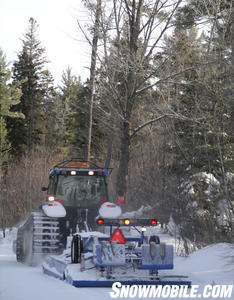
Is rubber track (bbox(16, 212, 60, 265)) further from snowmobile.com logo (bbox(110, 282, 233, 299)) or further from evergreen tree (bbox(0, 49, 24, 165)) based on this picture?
evergreen tree (bbox(0, 49, 24, 165))

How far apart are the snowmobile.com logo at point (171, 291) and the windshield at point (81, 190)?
5.60m

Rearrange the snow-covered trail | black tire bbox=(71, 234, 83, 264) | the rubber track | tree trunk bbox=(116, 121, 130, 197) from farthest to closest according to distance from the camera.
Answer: tree trunk bbox=(116, 121, 130, 197) < the rubber track < black tire bbox=(71, 234, 83, 264) < the snow-covered trail

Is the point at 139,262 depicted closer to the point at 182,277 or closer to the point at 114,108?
the point at 182,277

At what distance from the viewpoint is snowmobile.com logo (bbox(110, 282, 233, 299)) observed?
8.58m

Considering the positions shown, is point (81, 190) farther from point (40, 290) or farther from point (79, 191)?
point (40, 290)

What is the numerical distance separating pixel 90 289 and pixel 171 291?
1.31 m

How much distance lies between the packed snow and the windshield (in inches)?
83.5

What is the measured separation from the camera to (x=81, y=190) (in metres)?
15.0

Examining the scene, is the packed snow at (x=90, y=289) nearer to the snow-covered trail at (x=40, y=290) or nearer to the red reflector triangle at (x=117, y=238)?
the snow-covered trail at (x=40, y=290)

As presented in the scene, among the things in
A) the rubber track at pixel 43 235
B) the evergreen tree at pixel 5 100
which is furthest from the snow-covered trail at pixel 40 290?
the evergreen tree at pixel 5 100

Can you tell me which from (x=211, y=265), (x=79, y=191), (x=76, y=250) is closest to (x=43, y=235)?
(x=79, y=191)

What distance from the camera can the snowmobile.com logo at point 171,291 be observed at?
28.1 feet

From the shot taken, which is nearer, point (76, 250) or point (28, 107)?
point (76, 250)

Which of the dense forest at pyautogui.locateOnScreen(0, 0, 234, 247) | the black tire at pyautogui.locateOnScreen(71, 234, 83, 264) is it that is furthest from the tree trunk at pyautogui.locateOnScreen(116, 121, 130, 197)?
the black tire at pyautogui.locateOnScreen(71, 234, 83, 264)
